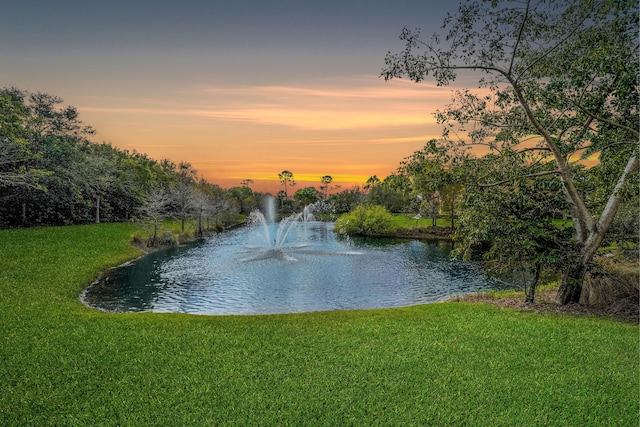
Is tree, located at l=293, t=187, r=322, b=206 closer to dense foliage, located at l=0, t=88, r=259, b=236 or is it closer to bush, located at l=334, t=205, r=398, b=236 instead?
bush, located at l=334, t=205, r=398, b=236

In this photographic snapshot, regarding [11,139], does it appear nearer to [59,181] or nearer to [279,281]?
[59,181]

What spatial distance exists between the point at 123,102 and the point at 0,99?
289 inches

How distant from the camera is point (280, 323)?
1132 centimetres

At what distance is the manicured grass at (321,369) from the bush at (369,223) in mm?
34284

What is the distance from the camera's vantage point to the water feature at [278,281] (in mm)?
16562

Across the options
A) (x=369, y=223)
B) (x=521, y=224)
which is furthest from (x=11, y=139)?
(x=369, y=223)

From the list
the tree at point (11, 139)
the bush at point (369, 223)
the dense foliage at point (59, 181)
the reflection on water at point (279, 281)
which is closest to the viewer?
the reflection on water at point (279, 281)

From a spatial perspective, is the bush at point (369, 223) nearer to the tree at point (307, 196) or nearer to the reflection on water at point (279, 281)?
the reflection on water at point (279, 281)

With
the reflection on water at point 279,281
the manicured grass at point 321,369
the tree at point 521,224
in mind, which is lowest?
the reflection on water at point 279,281

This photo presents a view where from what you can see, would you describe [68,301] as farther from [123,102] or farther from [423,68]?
[423,68]

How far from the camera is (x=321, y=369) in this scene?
756 centimetres

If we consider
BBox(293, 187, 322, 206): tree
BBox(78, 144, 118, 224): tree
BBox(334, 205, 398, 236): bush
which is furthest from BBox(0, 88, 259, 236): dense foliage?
BBox(293, 187, 322, 206): tree

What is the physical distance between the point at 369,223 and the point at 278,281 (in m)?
27.3

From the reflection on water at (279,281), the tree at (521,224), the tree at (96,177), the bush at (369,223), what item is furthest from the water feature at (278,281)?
the bush at (369,223)
